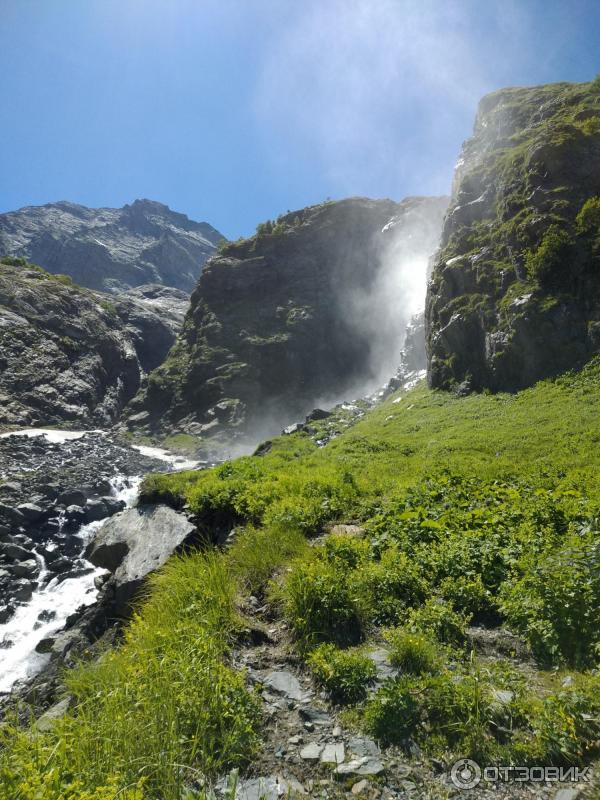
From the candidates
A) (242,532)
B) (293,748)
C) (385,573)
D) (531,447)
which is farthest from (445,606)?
(531,447)

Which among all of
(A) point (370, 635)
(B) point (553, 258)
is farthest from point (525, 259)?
(A) point (370, 635)

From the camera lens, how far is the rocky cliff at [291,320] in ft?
266

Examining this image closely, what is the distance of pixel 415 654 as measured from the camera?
5094 mm

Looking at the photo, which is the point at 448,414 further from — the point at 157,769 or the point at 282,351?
the point at 282,351

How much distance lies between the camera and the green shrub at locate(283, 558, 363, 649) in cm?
600

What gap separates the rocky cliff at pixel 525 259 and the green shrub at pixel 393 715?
25.6 m

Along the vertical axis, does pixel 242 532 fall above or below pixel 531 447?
below

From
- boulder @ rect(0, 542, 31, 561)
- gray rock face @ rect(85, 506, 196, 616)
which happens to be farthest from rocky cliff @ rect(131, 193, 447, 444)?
gray rock face @ rect(85, 506, 196, 616)

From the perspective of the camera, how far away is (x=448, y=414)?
27.1 meters

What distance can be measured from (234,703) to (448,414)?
24560mm

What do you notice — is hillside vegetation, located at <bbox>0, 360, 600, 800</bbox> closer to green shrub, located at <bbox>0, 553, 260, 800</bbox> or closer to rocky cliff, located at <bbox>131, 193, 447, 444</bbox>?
green shrub, located at <bbox>0, 553, 260, 800</bbox>

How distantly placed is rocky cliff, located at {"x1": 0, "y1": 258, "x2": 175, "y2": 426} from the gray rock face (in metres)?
58.8

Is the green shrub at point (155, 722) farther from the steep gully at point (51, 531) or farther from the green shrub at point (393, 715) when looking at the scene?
the steep gully at point (51, 531)

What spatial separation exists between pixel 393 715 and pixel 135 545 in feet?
32.4
